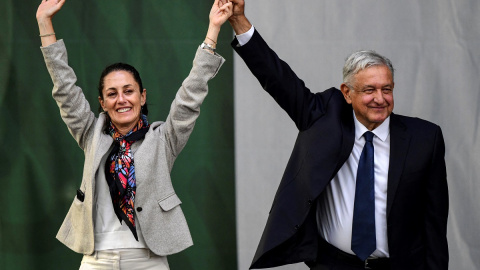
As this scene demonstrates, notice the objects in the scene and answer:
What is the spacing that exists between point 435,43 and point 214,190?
1.57m

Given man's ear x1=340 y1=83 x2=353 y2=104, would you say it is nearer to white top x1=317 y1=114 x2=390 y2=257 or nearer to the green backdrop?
white top x1=317 y1=114 x2=390 y2=257

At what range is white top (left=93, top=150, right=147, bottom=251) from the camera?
331 cm

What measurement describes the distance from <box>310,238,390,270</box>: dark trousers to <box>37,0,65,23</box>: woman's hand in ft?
4.92

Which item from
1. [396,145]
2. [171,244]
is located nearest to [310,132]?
[396,145]

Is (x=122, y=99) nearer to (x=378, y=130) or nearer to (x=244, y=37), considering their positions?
(x=244, y=37)

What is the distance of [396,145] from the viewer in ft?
11.1

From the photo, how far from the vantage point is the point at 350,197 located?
3.37 m

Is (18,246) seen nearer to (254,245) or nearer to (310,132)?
(254,245)

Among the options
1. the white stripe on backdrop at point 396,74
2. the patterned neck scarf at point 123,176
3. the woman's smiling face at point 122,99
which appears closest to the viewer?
the patterned neck scarf at point 123,176

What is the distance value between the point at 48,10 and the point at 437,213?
1.85 meters

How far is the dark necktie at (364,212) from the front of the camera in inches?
130

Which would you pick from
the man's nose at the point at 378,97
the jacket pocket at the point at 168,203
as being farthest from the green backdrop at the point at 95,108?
the man's nose at the point at 378,97

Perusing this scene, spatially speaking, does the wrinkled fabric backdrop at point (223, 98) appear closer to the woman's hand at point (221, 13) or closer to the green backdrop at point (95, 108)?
the green backdrop at point (95, 108)

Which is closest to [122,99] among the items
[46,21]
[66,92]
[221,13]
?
[66,92]
